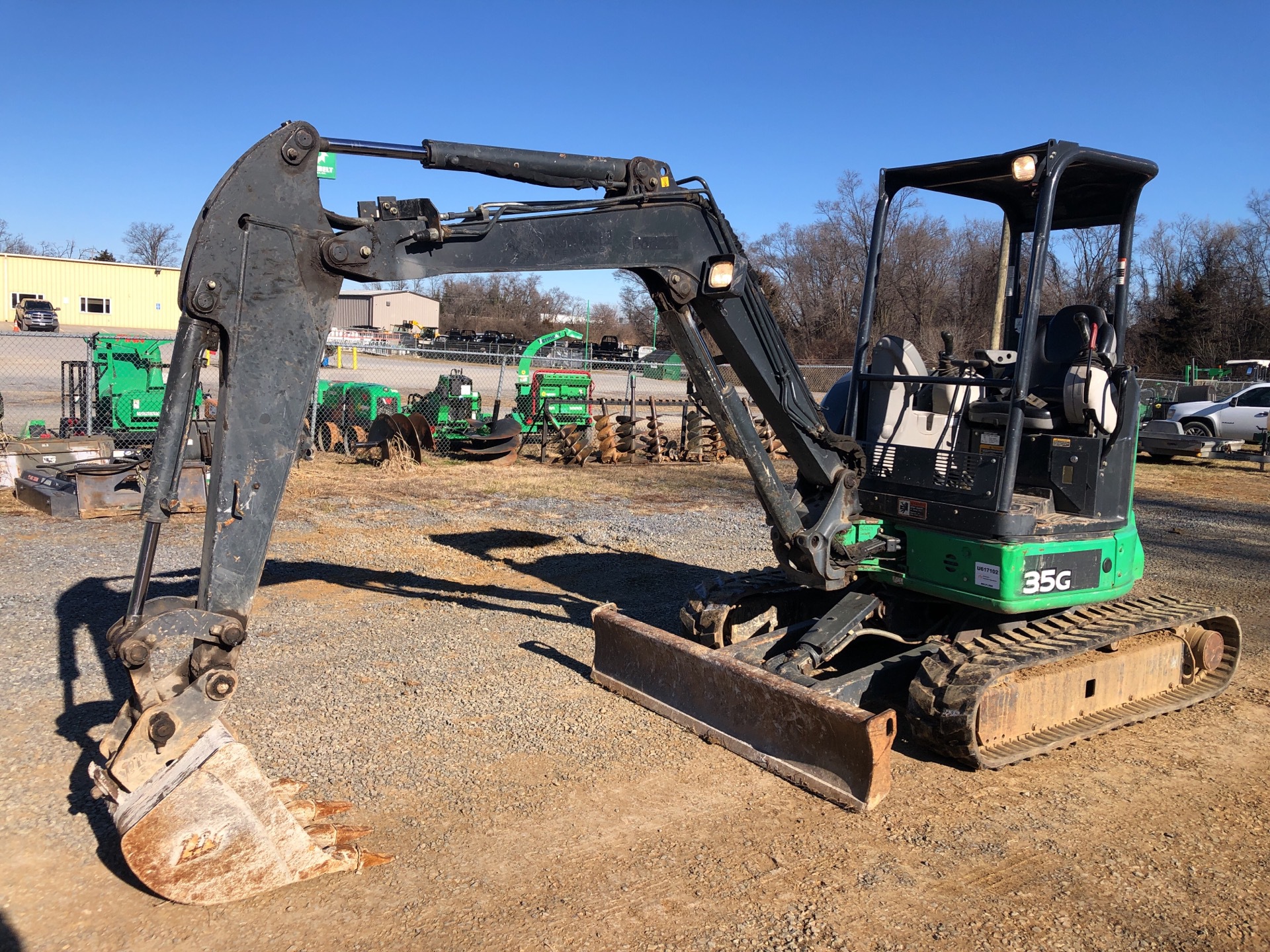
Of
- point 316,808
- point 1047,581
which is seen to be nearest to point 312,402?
point 316,808

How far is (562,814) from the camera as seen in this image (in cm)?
455

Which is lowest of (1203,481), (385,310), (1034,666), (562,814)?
(562,814)

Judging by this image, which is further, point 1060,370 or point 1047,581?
point 1060,370

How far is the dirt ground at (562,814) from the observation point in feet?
12.1

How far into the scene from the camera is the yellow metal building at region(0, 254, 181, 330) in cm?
5091

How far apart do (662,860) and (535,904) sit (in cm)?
64

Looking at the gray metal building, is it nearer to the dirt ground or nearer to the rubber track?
the dirt ground

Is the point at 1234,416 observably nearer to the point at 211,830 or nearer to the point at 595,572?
the point at 595,572

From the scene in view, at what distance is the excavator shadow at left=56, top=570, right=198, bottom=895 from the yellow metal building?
1884 inches

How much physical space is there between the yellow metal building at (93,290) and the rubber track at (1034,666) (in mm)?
52741

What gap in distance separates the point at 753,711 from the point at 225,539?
9.22ft

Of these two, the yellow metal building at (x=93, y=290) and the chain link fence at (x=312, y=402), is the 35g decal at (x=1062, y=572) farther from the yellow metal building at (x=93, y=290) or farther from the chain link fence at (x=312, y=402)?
the yellow metal building at (x=93, y=290)

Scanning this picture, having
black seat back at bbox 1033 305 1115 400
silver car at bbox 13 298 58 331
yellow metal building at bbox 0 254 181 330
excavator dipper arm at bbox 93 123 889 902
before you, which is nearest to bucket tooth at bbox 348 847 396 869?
excavator dipper arm at bbox 93 123 889 902

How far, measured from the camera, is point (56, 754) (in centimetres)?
494
